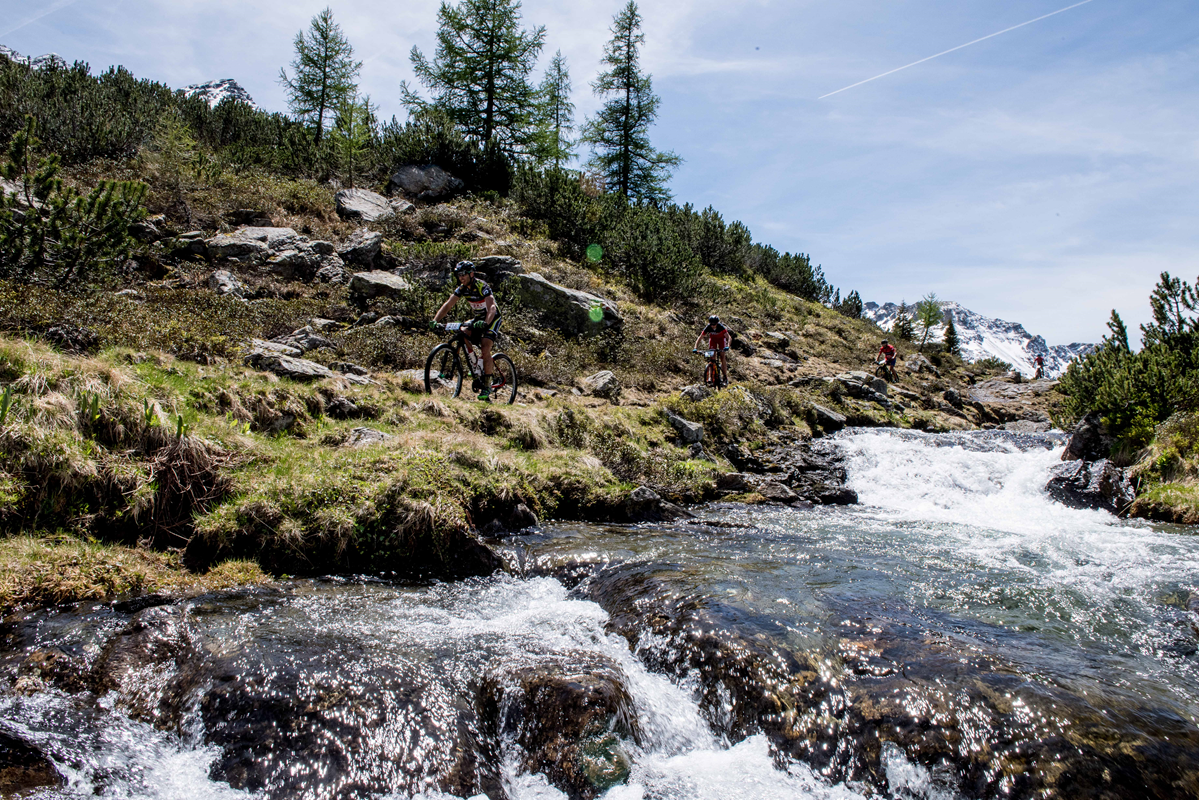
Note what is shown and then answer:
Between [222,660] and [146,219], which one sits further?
[146,219]

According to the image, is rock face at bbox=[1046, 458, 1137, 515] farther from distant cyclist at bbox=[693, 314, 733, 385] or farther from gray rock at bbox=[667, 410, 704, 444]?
distant cyclist at bbox=[693, 314, 733, 385]

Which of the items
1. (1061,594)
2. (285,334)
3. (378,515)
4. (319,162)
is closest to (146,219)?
(285,334)

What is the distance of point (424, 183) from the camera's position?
27.0 metres

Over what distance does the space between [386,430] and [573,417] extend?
Result: 144 inches

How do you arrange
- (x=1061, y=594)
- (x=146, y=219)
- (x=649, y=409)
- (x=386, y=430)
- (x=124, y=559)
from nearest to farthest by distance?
1. (x=124, y=559)
2. (x=1061, y=594)
3. (x=386, y=430)
4. (x=649, y=409)
5. (x=146, y=219)

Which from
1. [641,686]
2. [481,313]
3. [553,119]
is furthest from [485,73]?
[641,686]

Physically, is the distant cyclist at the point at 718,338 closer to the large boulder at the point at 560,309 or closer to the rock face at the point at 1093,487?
the large boulder at the point at 560,309

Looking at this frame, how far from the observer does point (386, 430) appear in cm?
891

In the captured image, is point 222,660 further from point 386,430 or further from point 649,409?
point 649,409

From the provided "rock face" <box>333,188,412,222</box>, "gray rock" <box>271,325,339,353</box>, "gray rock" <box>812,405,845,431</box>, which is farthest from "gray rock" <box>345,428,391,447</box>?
"rock face" <box>333,188,412,222</box>

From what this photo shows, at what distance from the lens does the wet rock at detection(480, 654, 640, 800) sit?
3.43 meters

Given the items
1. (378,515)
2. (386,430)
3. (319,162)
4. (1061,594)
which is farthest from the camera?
(319,162)

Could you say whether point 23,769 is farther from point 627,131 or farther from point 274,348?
point 627,131

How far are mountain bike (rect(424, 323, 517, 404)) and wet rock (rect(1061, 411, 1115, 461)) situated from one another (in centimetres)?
1180
